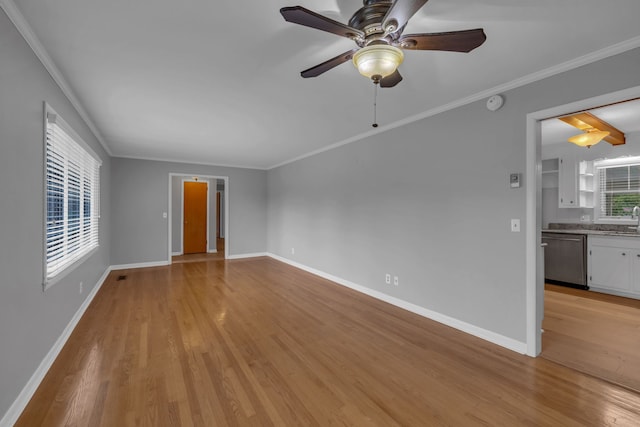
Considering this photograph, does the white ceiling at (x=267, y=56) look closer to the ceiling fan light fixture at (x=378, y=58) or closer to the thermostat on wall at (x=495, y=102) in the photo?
the thermostat on wall at (x=495, y=102)

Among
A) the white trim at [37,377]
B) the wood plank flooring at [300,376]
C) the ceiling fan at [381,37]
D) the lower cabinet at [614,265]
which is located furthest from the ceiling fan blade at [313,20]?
the lower cabinet at [614,265]

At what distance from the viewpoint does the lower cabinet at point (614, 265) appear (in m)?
3.92

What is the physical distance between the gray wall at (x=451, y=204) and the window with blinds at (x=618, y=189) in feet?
11.9

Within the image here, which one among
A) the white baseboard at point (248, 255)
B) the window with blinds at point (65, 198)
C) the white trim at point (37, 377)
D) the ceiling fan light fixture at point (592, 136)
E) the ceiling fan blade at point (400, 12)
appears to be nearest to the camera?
the ceiling fan blade at point (400, 12)

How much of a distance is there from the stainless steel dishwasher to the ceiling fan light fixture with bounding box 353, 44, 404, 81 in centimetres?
481

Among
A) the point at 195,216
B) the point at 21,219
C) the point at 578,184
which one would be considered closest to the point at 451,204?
the point at 578,184

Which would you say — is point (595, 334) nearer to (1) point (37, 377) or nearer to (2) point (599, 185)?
(2) point (599, 185)

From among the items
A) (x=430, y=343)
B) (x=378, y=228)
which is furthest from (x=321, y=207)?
(x=430, y=343)

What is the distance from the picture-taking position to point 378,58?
60.8 inches

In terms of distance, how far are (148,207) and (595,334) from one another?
7.54 m

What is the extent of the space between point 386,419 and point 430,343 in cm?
117

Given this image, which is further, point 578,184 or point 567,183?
point 567,183

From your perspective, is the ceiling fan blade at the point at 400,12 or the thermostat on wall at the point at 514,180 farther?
the thermostat on wall at the point at 514,180

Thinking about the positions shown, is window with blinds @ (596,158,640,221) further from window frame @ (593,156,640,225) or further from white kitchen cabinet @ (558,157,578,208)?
white kitchen cabinet @ (558,157,578,208)
